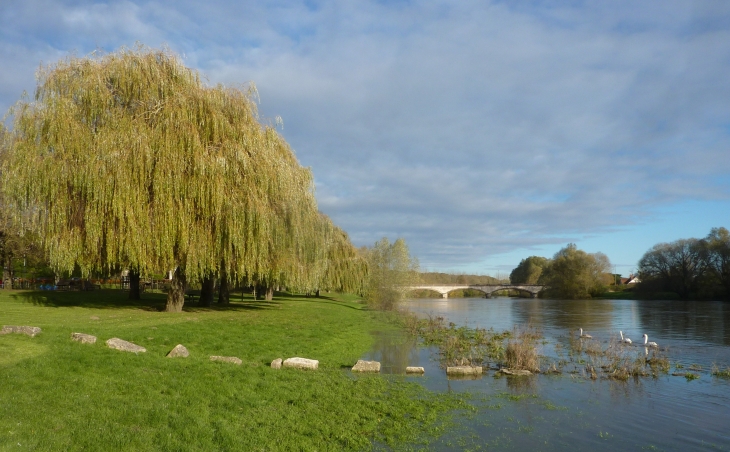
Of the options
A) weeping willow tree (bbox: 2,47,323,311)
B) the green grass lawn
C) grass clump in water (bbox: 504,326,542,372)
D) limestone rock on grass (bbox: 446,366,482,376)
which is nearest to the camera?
the green grass lawn

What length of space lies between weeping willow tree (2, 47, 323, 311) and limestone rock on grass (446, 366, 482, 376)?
9.74 metres

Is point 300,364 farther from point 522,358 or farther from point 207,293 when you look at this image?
point 207,293

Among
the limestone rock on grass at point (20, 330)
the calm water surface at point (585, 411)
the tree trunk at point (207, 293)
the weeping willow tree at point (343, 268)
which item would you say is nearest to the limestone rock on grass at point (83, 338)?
the limestone rock on grass at point (20, 330)

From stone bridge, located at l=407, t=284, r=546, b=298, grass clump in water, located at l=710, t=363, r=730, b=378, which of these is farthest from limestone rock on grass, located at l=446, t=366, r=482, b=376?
stone bridge, located at l=407, t=284, r=546, b=298

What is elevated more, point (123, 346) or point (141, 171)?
point (141, 171)

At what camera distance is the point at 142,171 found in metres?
19.4

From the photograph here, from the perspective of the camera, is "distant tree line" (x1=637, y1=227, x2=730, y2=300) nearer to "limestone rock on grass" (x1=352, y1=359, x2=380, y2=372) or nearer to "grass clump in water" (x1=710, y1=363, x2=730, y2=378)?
"grass clump in water" (x1=710, y1=363, x2=730, y2=378)

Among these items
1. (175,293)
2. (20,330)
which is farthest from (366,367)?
(175,293)

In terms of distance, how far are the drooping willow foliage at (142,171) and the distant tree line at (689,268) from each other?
238ft

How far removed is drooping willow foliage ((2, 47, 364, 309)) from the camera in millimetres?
19125

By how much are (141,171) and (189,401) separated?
12743 millimetres

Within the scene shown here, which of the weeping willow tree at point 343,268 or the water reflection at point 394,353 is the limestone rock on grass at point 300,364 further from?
the weeping willow tree at point 343,268

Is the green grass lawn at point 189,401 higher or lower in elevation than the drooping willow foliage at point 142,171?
lower

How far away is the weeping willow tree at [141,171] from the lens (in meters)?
19.1
